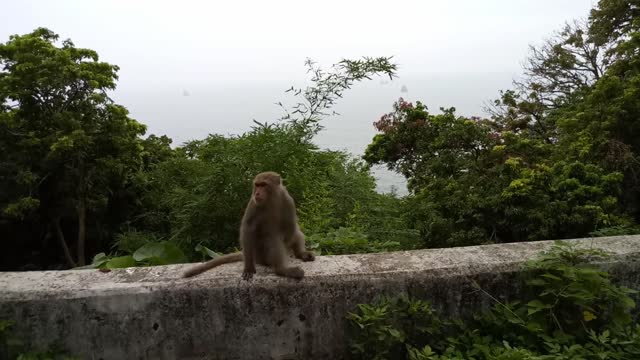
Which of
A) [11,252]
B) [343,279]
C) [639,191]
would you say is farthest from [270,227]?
[11,252]

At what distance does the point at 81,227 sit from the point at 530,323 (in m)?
8.33

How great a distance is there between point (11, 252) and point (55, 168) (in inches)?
76.5

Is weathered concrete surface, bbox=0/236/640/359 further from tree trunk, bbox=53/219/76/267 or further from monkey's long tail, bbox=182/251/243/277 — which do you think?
tree trunk, bbox=53/219/76/267

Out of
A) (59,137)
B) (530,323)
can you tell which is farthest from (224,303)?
(59,137)

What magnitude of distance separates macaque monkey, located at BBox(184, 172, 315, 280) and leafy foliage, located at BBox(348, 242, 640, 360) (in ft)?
1.85

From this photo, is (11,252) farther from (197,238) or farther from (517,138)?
(517,138)

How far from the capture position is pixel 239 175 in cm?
489

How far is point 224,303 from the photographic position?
279 centimetres

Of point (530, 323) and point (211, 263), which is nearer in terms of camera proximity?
point (530, 323)

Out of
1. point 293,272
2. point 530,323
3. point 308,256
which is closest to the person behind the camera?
point 530,323

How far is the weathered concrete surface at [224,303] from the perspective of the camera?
2.71 m

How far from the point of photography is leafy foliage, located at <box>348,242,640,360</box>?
2652 mm

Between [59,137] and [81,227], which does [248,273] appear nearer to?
[59,137]

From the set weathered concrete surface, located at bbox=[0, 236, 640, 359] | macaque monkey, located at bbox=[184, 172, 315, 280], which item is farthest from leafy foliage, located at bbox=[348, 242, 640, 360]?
macaque monkey, located at bbox=[184, 172, 315, 280]
